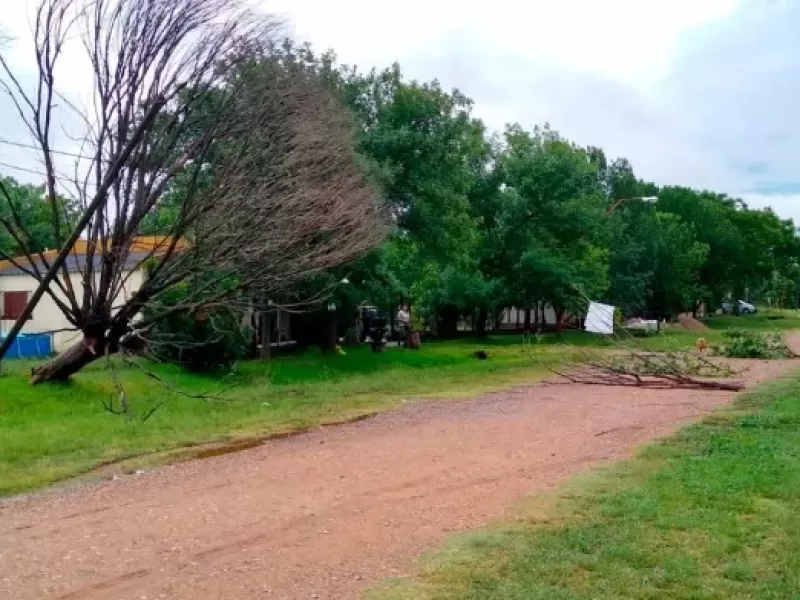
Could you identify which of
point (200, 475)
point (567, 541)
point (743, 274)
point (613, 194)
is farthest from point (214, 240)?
point (743, 274)

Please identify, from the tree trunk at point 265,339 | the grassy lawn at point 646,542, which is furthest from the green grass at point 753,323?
the grassy lawn at point 646,542

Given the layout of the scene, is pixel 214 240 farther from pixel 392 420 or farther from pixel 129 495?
pixel 392 420

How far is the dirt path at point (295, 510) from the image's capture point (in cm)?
645

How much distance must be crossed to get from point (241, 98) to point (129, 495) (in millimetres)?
4544

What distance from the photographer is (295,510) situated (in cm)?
863

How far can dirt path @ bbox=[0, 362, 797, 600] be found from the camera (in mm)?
6445

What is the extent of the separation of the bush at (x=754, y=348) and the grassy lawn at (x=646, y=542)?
70.8 ft

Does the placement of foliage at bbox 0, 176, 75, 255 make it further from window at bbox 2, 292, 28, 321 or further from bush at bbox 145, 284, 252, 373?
bush at bbox 145, 284, 252, 373

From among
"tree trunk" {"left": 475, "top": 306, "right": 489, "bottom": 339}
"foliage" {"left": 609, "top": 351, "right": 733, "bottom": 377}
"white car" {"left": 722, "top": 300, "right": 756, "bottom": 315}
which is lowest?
"foliage" {"left": 609, "top": 351, "right": 733, "bottom": 377}

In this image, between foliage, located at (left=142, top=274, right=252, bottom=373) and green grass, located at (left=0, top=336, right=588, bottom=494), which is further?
foliage, located at (left=142, top=274, right=252, bottom=373)

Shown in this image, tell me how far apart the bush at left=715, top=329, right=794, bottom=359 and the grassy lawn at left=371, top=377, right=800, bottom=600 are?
21574 millimetres

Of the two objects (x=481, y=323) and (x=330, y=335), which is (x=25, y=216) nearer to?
(x=330, y=335)

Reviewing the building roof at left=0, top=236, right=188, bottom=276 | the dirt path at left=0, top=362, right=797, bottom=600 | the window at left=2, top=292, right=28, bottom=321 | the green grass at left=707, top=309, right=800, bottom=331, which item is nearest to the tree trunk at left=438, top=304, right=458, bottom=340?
the window at left=2, top=292, right=28, bottom=321

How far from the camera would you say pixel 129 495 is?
31.6 feet
